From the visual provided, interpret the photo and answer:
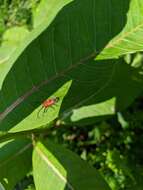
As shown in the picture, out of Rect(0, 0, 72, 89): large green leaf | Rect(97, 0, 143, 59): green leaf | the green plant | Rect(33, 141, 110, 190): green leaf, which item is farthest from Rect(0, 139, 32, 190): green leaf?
Rect(97, 0, 143, 59): green leaf

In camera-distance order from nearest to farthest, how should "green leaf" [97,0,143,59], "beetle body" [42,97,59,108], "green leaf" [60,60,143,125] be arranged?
1. "green leaf" [97,0,143,59]
2. "beetle body" [42,97,59,108]
3. "green leaf" [60,60,143,125]

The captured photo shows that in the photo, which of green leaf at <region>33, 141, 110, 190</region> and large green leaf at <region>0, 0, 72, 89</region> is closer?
large green leaf at <region>0, 0, 72, 89</region>

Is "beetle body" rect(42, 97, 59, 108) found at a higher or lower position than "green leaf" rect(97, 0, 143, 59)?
lower

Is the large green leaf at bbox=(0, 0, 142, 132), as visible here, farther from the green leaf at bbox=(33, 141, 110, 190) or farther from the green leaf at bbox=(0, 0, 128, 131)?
the green leaf at bbox=(33, 141, 110, 190)

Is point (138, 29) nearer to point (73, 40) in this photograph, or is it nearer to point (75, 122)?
point (73, 40)

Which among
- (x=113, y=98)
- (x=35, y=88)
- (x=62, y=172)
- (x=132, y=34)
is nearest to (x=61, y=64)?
(x=35, y=88)

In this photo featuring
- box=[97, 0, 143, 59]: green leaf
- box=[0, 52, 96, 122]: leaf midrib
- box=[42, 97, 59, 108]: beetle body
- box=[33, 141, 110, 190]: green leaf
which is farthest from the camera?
box=[33, 141, 110, 190]: green leaf

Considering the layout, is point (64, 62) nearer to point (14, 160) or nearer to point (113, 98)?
point (14, 160)

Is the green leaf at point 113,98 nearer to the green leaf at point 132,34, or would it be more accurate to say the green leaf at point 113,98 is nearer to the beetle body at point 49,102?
the beetle body at point 49,102
